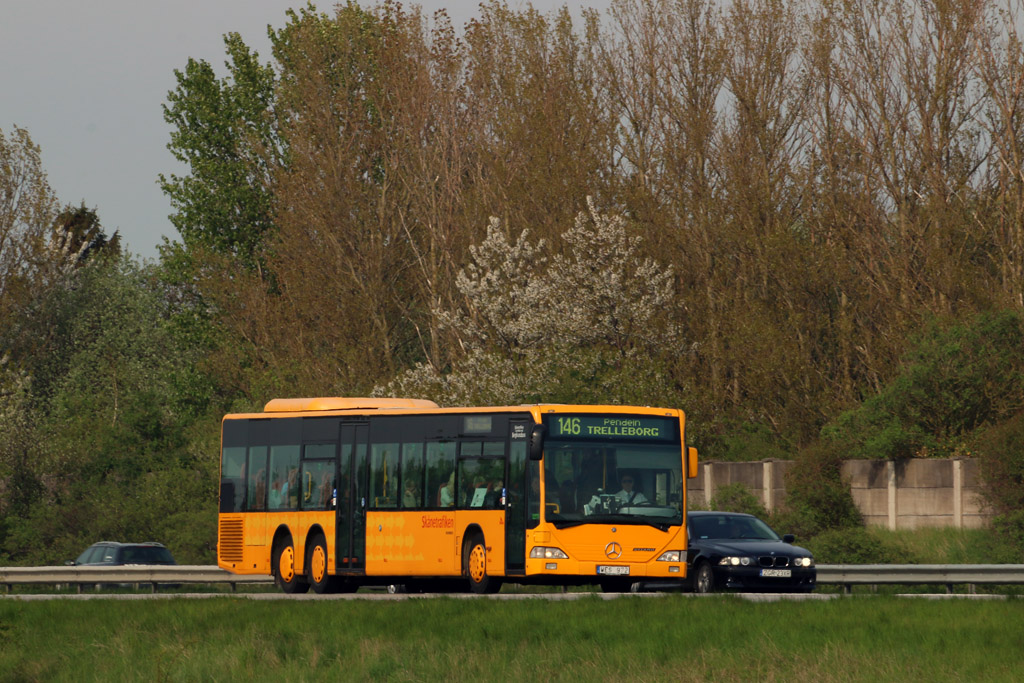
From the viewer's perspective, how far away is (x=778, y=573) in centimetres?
2509

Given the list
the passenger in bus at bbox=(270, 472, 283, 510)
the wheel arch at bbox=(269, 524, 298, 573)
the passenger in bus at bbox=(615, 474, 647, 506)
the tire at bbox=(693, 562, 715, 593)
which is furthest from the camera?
the passenger in bus at bbox=(270, 472, 283, 510)

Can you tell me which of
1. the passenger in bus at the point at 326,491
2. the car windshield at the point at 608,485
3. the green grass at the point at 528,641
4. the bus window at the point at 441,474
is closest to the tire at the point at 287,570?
the passenger in bus at the point at 326,491

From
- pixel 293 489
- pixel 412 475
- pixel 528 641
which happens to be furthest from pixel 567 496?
pixel 528 641

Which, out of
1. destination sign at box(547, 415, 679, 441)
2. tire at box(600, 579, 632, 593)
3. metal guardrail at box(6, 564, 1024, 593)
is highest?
destination sign at box(547, 415, 679, 441)

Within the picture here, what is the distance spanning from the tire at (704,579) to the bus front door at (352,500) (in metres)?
5.10

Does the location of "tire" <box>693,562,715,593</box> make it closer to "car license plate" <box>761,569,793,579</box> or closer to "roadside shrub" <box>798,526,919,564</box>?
"car license plate" <box>761,569,793,579</box>

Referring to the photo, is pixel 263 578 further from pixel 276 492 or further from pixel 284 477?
pixel 284 477

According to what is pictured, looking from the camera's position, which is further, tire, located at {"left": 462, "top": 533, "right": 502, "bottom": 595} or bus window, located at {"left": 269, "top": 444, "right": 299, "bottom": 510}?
bus window, located at {"left": 269, "top": 444, "right": 299, "bottom": 510}

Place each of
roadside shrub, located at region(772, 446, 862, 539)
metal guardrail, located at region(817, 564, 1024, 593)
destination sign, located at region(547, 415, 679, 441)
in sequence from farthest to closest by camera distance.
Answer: roadside shrub, located at region(772, 446, 862, 539) < metal guardrail, located at region(817, 564, 1024, 593) < destination sign, located at region(547, 415, 679, 441)

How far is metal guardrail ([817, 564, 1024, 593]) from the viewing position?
24.8m

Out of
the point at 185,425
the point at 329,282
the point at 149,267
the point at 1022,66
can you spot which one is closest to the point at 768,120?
the point at 1022,66

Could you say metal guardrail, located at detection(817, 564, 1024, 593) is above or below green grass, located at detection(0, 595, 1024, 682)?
above

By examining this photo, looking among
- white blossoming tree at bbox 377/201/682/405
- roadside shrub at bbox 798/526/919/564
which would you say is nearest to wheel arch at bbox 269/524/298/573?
roadside shrub at bbox 798/526/919/564

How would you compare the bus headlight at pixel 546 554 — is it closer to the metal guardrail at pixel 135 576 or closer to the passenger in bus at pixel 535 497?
the passenger in bus at pixel 535 497
